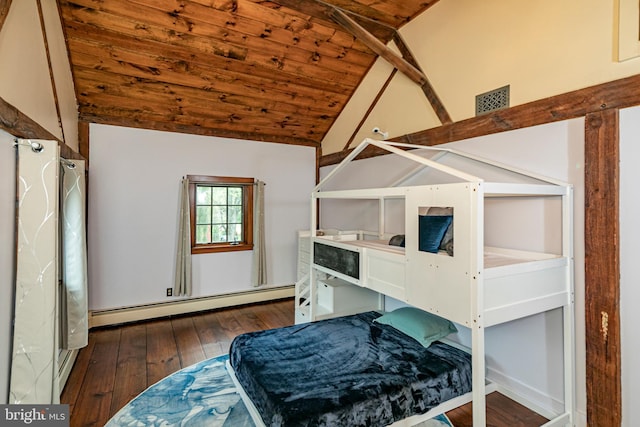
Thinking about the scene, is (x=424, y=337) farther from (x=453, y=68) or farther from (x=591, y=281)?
(x=453, y=68)

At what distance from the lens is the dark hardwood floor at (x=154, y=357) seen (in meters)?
2.31

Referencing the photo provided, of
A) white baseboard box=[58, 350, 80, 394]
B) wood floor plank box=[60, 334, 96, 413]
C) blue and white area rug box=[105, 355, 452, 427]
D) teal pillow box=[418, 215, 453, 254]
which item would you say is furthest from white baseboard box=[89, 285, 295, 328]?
teal pillow box=[418, 215, 453, 254]

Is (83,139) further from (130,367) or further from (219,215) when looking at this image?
(130,367)

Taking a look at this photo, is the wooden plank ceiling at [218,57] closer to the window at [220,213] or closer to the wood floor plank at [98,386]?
the window at [220,213]

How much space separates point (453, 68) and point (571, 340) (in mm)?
2411

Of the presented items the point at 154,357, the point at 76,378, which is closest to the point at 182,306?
the point at 154,357

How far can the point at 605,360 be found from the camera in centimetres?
197

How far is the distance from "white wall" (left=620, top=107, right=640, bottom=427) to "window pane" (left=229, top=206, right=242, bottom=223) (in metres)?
4.34

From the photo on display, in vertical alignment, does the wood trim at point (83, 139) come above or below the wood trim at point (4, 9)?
below

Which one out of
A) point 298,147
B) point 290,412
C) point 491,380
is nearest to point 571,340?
point 491,380

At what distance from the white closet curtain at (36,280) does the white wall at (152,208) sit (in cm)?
209

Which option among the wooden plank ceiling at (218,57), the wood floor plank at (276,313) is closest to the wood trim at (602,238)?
the wooden plank ceiling at (218,57)

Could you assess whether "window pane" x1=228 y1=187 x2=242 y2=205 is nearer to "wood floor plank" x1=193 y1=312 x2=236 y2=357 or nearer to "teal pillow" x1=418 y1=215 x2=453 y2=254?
"wood floor plank" x1=193 y1=312 x2=236 y2=357

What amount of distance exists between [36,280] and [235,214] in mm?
3023
